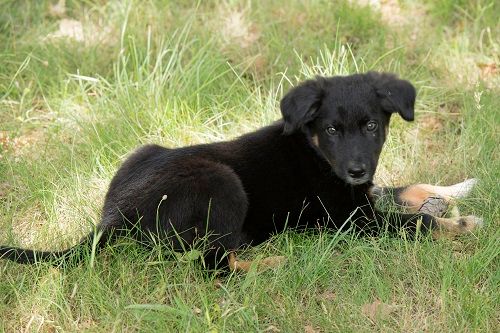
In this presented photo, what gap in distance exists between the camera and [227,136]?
5.30 m

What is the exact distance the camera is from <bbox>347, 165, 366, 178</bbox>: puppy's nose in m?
4.10

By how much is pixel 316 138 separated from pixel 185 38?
1.89 metres

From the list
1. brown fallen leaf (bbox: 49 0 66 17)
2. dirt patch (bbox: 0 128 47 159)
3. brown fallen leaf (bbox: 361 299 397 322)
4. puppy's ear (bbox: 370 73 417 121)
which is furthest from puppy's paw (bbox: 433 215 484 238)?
brown fallen leaf (bbox: 49 0 66 17)

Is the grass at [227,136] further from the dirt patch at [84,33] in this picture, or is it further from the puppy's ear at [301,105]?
the puppy's ear at [301,105]

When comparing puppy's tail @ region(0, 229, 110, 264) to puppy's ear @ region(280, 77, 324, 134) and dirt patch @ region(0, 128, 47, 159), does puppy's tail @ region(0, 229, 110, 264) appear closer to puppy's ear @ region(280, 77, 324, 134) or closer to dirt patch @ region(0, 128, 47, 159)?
puppy's ear @ region(280, 77, 324, 134)

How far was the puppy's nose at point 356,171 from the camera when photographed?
410 centimetres

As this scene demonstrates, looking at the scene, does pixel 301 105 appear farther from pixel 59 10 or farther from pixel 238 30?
pixel 59 10

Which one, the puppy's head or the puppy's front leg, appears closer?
the puppy's head

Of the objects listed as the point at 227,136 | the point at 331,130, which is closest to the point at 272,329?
the point at 331,130

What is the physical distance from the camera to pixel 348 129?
4168 mm

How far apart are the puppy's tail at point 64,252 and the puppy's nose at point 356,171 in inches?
50.2

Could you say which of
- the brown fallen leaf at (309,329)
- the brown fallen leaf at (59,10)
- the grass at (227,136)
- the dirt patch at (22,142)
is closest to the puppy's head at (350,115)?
the grass at (227,136)

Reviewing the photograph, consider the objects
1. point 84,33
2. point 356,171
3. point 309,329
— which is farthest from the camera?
point 84,33

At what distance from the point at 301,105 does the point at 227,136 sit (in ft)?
4.02
